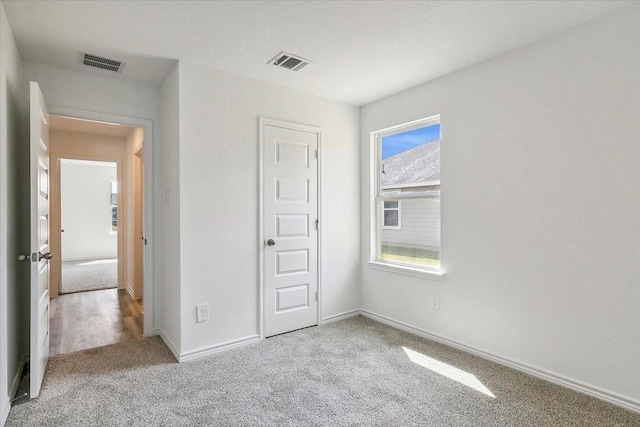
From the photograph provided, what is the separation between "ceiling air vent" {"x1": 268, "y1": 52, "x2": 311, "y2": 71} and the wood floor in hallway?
2.87 metres

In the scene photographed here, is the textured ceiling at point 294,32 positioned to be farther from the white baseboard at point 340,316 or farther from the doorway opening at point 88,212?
the doorway opening at point 88,212

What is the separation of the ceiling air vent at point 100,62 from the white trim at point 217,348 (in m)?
2.46

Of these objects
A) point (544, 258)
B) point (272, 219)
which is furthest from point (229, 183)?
point (544, 258)

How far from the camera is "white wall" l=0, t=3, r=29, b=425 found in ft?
6.42

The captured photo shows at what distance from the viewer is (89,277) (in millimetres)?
6203

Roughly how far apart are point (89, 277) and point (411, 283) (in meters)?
5.98

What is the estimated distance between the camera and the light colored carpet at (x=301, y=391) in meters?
1.96

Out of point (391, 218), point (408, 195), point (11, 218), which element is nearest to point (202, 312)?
point (11, 218)

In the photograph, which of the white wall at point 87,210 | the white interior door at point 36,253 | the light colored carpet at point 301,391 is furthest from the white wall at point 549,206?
the white wall at point 87,210

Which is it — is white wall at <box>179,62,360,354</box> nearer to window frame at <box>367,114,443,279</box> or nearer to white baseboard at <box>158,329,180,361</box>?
white baseboard at <box>158,329,180,361</box>

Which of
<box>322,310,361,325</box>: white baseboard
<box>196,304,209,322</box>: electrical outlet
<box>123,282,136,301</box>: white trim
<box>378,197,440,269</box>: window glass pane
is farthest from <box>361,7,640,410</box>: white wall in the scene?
<box>123,282,136,301</box>: white trim

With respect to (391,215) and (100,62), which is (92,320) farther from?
(391,215)

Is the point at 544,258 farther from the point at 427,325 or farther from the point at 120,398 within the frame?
the point at 120,398

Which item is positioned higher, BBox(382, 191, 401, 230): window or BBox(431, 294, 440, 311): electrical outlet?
BBox(382, 191, 401, 230): window
